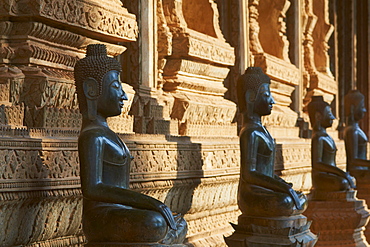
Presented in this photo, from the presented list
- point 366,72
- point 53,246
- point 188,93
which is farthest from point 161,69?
point 366,72

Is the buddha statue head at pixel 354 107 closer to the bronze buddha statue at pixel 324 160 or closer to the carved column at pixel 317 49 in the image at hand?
the bronze buddha statue at pixel 324 160

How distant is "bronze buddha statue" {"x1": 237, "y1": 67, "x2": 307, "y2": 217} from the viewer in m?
4.70

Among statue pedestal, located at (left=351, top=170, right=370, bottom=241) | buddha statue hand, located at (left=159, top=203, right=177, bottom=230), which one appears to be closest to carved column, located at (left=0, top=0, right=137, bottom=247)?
buddha statue hand, located at (left=159, top=203, right=177, bottom=230)

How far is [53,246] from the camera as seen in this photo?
3770 mm

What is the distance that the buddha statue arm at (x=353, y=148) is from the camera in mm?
8289

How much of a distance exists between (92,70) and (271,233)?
1940 mm

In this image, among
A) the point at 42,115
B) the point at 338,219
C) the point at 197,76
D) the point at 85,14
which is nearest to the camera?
the point at 42,115

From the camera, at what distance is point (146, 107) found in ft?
16.9

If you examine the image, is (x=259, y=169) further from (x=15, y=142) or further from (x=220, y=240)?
(x=15, y=142)

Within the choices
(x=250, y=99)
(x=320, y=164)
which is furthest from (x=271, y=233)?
(x=320, y=164)

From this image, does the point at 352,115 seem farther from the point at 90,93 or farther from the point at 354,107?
the point at 90,93

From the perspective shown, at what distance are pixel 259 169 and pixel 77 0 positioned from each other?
1.76 m

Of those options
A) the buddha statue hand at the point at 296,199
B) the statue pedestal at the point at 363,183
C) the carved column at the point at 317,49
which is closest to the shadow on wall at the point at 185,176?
the buddha statue hand at the point at 296,199

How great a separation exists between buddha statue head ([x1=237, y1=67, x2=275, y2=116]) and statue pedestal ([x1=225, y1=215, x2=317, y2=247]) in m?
0.79
